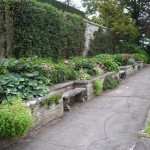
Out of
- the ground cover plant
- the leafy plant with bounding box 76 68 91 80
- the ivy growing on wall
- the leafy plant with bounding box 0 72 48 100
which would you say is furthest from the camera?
the ivy growing on wall

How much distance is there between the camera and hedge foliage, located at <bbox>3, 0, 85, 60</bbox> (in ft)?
29.9

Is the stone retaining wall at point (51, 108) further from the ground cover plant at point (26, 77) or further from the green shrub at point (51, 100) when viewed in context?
the ground cover plant at point (26, 77)

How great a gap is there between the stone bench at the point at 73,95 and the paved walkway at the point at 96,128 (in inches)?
8.3

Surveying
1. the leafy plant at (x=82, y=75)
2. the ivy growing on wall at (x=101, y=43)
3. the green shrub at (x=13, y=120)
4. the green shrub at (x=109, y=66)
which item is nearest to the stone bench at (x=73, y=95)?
the leafy plant at (x=82, y=75)

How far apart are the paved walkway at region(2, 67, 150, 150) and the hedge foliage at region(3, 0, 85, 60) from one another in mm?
2832

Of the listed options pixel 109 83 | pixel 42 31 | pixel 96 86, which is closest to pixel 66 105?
pixel 96 86

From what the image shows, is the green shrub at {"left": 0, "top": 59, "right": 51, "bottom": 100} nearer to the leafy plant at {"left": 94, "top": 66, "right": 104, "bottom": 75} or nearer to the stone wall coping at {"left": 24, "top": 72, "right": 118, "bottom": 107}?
the stone wall coping at {"left": 24, "top": 72, "right": 118, "bottom": 107}

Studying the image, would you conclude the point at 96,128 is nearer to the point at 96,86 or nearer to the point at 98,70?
the point at 96,86

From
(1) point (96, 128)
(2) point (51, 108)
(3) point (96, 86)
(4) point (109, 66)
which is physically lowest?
(1) point (96, 128)

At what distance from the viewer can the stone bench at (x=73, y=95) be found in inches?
284

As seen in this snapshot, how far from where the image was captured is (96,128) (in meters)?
5.80

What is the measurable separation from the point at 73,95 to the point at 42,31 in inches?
138

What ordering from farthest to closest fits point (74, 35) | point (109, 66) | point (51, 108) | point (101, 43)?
point (101, 43), point (74, 35), point (109, 66), point (51, 108)

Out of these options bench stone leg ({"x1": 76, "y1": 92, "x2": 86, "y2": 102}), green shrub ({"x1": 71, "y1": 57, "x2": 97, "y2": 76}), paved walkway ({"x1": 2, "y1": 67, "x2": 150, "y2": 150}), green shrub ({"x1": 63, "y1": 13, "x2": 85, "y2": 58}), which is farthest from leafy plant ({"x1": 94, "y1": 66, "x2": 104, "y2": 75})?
green shrub ({"x1": 63, "y1": 13, "x2": 85, "y2": 58})
